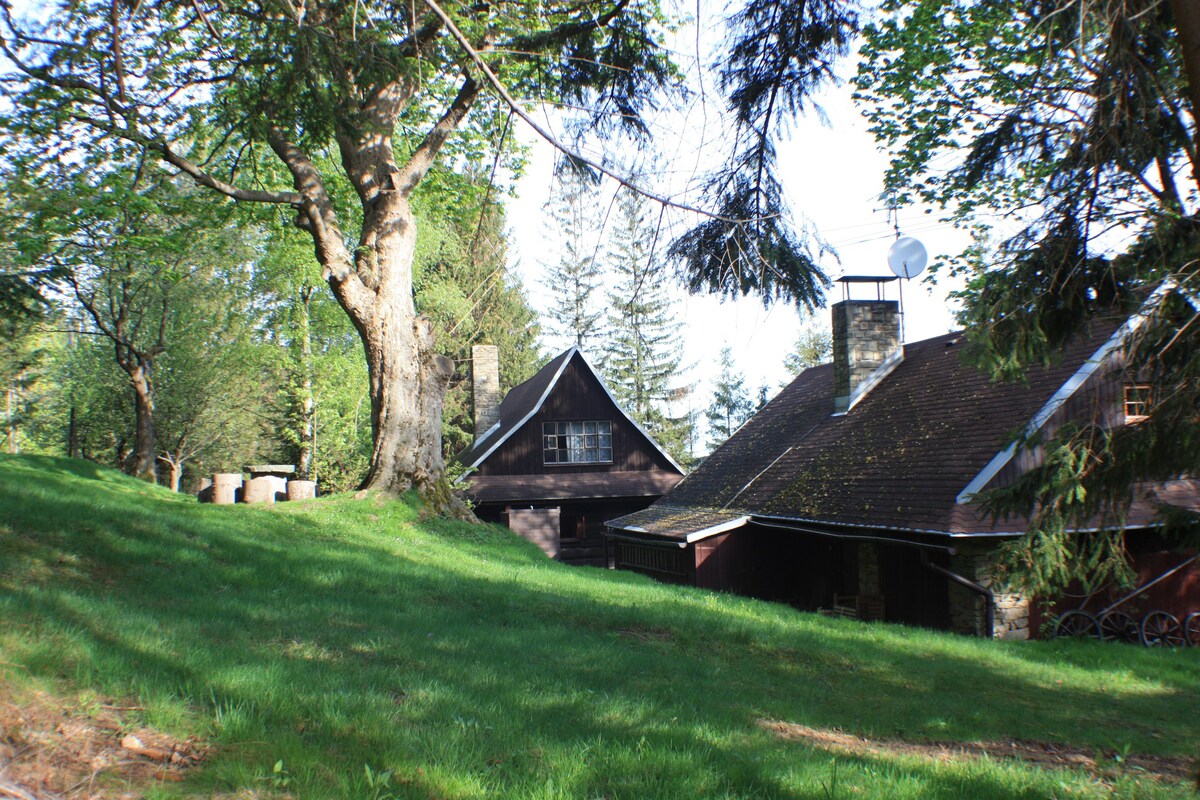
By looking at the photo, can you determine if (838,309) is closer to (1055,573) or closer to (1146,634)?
(1146,634)

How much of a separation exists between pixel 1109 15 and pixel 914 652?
7646mm

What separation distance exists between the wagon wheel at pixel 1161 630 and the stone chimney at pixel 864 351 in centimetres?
845

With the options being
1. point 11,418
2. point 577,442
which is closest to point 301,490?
point 577,442

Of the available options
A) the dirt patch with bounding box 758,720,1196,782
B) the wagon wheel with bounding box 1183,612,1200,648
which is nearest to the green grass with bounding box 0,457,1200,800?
the dirt patch with bounding box 758,720,1196,782

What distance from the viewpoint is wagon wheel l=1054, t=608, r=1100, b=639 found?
14.8m

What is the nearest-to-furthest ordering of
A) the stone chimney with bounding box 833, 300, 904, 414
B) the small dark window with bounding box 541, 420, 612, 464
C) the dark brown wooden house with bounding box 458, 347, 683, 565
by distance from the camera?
the stone chimney with bounding box 833, 300, 904, 414, the dark brown wooden house with bounding box 458, 347, 683, 565, the small dark window with bounding box 541, 420, 612, 464

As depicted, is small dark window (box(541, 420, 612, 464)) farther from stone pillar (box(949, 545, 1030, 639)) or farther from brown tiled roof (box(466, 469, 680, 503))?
stone pillar (box(949, 545, 1030, 639))

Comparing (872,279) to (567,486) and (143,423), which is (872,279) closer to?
(567,486)

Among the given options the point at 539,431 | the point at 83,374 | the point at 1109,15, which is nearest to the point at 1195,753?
the point at 1109,15

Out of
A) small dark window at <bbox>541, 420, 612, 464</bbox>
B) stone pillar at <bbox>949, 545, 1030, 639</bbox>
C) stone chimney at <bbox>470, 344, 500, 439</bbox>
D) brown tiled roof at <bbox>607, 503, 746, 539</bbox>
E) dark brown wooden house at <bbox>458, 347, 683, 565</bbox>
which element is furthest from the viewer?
stone chimney at <bbox>470, 344, 500, 439</bbox>

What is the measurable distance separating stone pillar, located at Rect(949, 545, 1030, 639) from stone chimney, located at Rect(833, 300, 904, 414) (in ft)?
24.9

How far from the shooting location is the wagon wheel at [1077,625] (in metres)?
14.8

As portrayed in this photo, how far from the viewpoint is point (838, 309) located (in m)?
21.1

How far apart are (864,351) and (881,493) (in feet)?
19.2
